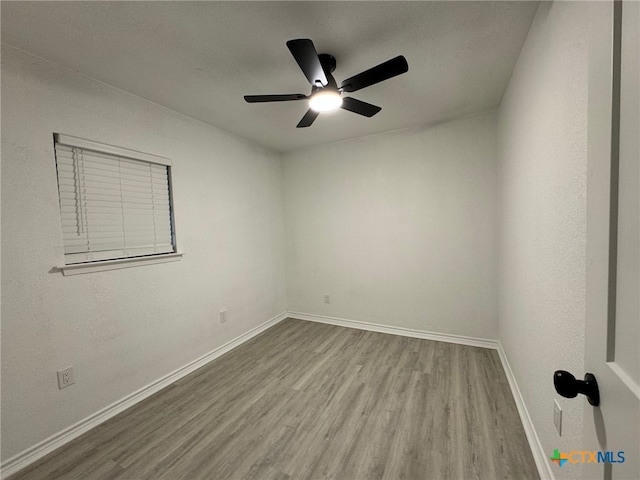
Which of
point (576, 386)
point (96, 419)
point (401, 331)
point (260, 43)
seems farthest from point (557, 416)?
point (96, 419)

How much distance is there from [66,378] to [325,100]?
8.15ft

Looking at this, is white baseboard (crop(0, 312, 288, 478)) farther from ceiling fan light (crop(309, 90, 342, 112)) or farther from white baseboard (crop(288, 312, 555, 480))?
ceiling fan light (crop(309, 90, 342, 112))

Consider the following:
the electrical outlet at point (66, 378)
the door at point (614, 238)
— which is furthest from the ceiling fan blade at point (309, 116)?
the electrical outlet at point (66, 378)

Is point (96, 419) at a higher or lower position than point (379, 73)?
lower

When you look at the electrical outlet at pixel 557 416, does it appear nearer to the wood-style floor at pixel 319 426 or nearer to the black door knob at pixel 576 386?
the wood-style floor at pixel 319 426

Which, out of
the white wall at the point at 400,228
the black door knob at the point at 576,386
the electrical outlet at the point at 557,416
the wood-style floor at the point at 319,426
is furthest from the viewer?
the white wall at the point at 400,228

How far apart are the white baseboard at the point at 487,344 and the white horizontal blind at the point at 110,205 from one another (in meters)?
2.21

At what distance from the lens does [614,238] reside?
512 mm

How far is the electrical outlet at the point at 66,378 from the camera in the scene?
1667mm

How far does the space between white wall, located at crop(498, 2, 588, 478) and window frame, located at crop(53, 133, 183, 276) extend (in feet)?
8.79

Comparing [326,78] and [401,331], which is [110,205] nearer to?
[326,78]

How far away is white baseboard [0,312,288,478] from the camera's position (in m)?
1.48

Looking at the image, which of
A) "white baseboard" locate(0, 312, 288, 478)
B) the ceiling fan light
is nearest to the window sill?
"white baseboard" locate(0, 312, 288, 478)

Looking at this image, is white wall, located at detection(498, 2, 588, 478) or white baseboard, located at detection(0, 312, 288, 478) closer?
white wall, located at detection(498, 2, 588, 478)
